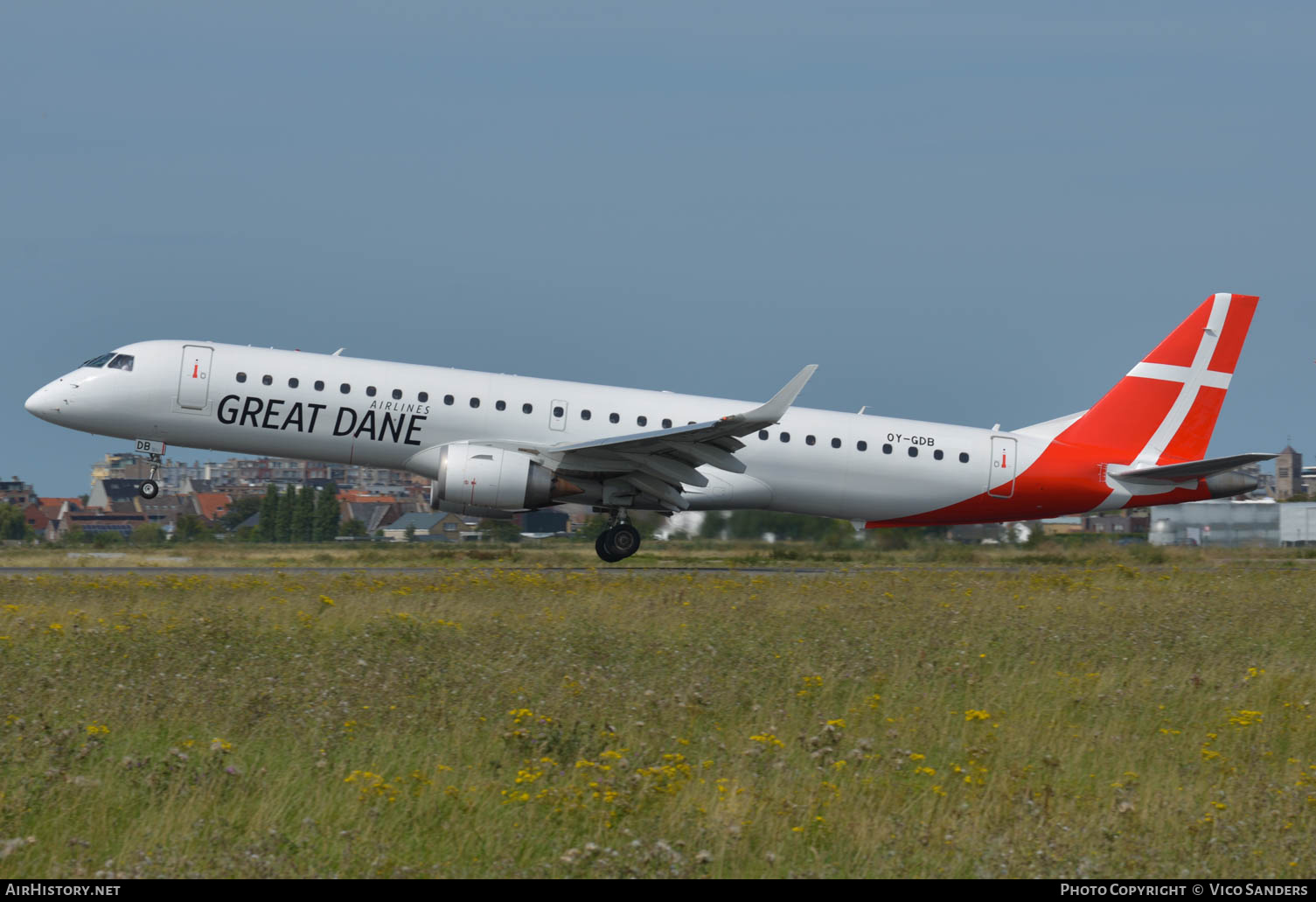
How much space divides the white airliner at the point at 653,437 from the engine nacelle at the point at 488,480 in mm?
37

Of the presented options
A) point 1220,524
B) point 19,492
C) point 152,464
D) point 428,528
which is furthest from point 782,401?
point 19,492

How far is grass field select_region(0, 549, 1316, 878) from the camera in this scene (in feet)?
21.4

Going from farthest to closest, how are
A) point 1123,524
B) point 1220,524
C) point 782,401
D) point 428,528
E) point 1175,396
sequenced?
point 1123,524 → point 428,528 → point 1220,524 → point 1175,396 → point 782,401

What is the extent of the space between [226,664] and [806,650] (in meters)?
5.71

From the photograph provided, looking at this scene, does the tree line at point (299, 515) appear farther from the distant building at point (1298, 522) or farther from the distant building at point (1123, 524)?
the distant building at point (1298, 522)

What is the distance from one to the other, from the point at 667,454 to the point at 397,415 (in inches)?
208

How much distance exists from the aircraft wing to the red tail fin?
8.31 metres

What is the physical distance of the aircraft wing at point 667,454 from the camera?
2248 cm

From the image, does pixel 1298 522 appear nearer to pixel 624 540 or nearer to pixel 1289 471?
pixel 624 540

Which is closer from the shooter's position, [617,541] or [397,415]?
[397,415]

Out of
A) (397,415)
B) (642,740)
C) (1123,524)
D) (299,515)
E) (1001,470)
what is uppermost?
(397,415)

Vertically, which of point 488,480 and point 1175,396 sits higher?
point 1175,396

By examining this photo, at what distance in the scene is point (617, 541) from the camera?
25297 mm
